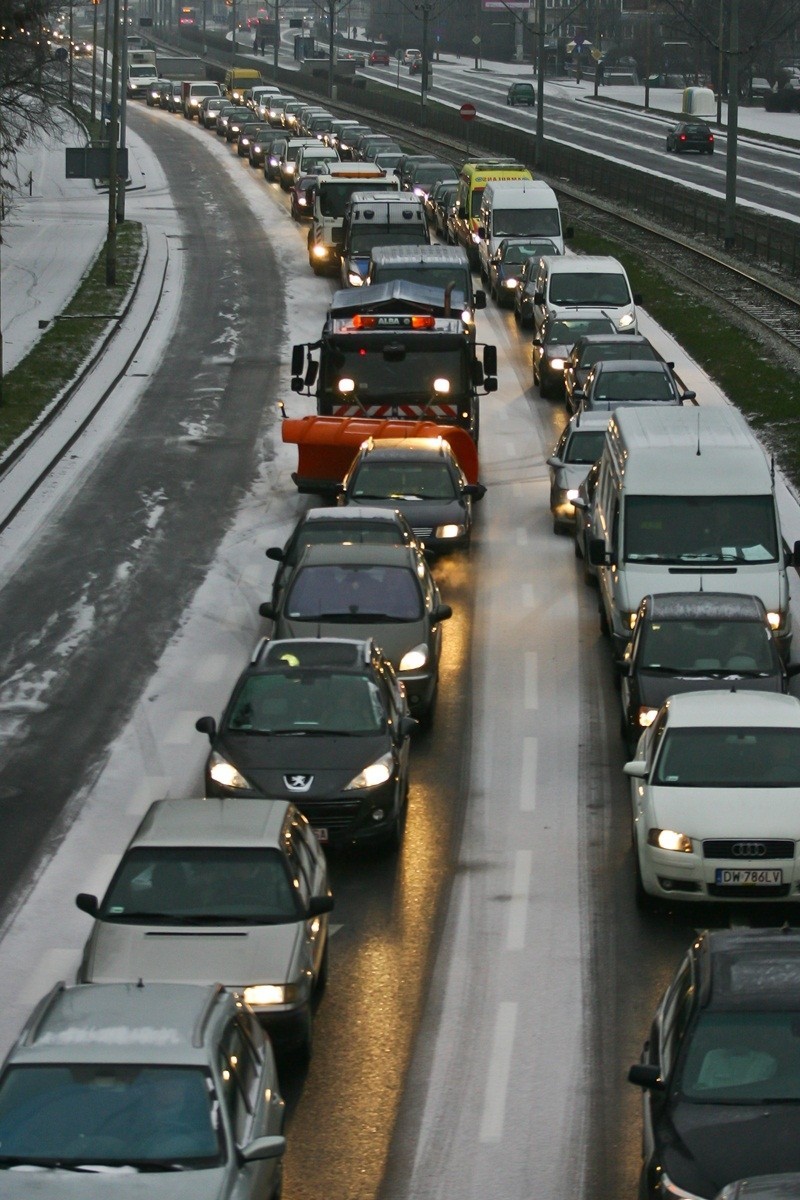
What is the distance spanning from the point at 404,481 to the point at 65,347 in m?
18.3

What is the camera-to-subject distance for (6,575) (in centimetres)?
2520

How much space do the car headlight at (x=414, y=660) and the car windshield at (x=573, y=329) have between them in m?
17.4

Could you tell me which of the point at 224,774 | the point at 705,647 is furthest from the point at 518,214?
the point at 224,774

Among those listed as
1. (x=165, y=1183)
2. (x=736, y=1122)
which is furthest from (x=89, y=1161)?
(x=736, y=1122)

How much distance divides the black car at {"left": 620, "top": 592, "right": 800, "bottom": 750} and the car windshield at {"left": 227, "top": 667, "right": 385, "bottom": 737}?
8.81 ft

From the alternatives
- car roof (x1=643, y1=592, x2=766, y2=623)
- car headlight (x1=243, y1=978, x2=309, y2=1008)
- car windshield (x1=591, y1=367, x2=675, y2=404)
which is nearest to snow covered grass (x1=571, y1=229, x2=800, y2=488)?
car windshield (x1=591, y1=367, x2=675, y2=404)

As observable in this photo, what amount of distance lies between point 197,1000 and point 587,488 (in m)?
15.7

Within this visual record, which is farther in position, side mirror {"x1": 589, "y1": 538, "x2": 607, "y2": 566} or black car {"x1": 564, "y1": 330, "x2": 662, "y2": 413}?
black car {"x1": 564, "y1": 330, "x2": 662, "y2": 413}

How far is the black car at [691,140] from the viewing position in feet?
297

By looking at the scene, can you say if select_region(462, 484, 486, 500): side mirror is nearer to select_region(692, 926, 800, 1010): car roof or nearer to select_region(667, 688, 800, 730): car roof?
select_region(667, 688, 800, 730): car roof

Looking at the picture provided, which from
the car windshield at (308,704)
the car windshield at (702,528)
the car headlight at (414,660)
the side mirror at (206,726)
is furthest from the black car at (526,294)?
the side mirror at (206,726)

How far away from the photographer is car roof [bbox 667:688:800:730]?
15633mm

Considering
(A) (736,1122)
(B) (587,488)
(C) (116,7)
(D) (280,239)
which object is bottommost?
(A) (736,1122)

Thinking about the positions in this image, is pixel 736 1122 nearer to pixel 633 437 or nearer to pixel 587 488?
pixel 633 437
